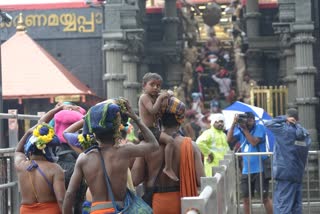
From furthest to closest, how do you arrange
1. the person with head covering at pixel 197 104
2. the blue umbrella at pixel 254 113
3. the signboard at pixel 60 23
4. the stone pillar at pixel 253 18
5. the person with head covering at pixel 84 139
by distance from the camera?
the signboard at pixel 60 23 < the stone pillar at pixel 253 18 < the person with head covering at pixel 197 104 < the blue umbrella at pixel 254 113 < the person with head covering at pixel 84 139

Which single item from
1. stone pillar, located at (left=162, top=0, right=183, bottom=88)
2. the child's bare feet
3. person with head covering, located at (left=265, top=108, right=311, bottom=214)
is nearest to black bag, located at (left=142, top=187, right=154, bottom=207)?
the child's bare feet

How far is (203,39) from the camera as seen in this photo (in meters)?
28.0

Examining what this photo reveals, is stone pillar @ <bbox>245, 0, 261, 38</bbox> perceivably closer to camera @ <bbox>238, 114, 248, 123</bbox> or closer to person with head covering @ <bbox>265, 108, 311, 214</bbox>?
camera @ <bbox>238, 114, 248, 123</bbox>

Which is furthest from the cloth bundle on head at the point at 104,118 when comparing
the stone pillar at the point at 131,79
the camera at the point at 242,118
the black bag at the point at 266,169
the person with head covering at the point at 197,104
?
the person with head covering at the point at 197,104

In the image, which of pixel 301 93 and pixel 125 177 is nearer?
pixel 125 177

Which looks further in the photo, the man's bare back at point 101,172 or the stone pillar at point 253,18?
the stone pillar at point 253,18

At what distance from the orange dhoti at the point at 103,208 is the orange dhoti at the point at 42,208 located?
1.34 m

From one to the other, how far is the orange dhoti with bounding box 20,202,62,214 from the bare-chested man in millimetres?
759

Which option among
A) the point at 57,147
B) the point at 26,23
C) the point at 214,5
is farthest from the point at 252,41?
the point at 57,147

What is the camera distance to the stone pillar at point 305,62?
18422mm

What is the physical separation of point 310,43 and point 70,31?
9.34m

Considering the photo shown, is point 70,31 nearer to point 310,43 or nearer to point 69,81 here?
point 69,81

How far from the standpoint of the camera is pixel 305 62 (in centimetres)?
1853

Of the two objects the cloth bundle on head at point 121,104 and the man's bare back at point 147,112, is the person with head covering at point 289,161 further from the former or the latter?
the cloth bundle on head at point 121,104
